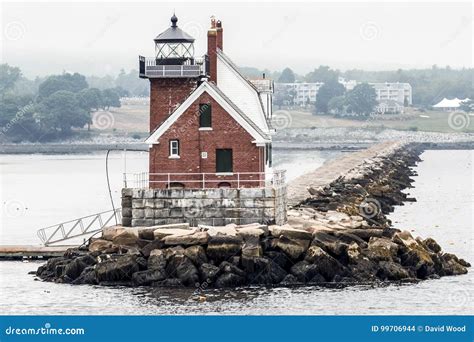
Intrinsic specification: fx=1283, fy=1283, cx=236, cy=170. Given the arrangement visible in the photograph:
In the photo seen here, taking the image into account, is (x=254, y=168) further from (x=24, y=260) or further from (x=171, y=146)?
(x=24, y=260)

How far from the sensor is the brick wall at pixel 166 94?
5181 centimetres

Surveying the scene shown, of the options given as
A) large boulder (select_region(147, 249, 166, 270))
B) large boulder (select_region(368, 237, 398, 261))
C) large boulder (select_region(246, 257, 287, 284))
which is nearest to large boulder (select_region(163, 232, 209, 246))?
large boulder (select_region(147, 249, 166, 270))

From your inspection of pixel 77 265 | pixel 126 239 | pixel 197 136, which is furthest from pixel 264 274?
pixel 197 136

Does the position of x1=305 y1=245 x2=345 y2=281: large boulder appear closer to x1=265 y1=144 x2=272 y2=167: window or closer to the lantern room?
x1=265 y1=144 x2=272 y2=167: window

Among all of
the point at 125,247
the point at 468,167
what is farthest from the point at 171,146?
the point at 468,167

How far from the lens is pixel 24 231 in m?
69.8

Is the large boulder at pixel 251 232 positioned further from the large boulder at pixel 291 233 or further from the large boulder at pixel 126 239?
the large boulder at pixel 126 239

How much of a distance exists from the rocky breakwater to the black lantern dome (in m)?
7.30

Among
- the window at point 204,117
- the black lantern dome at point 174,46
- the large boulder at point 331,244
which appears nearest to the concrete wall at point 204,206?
the large boulder at point 331,244

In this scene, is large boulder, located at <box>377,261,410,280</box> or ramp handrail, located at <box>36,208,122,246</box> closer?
large boulder, located at <box>377,261,410,280</box>

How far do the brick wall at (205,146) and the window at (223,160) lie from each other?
6.0 inches

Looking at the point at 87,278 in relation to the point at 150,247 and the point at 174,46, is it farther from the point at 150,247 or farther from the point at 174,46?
the point at 174,46

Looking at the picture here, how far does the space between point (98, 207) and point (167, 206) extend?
133 ft

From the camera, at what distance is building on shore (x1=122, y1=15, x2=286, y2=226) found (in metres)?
49.2
